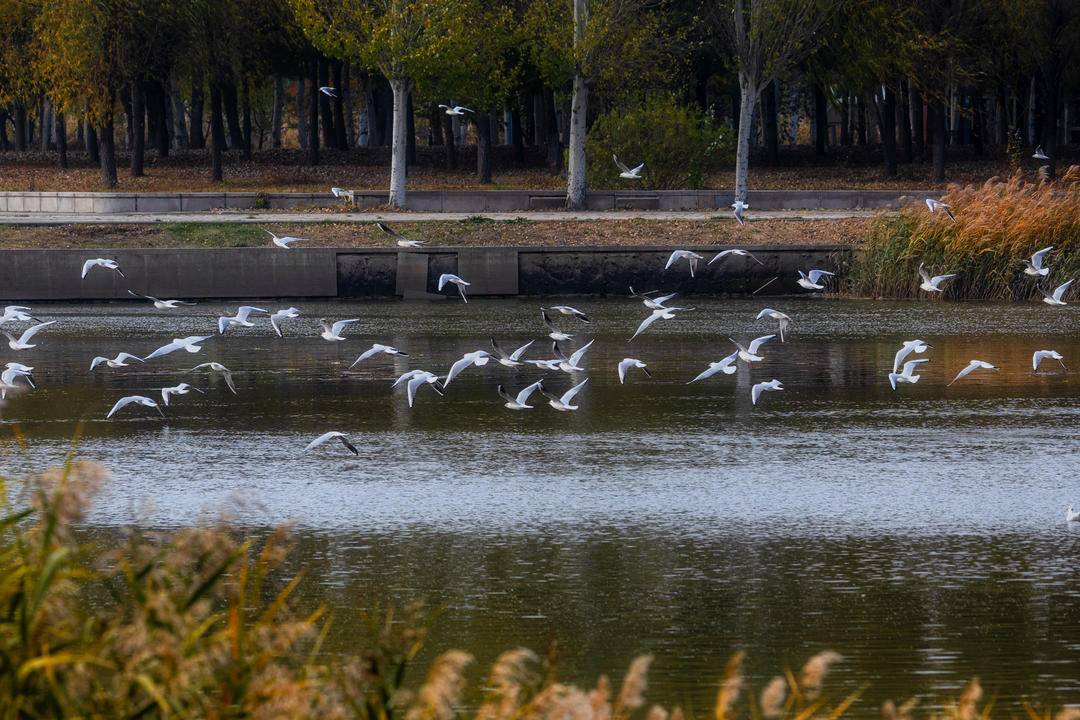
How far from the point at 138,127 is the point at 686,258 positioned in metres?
22.8

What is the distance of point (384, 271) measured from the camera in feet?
86.3

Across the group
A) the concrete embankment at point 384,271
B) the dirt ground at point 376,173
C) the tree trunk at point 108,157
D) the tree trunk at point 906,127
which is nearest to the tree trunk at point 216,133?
the dirt ground at point 376,173

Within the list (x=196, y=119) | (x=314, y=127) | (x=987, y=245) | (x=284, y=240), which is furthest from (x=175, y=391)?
(x=196, y=119)

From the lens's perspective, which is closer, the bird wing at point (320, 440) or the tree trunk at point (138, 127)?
the bird wing at point (320, 440)

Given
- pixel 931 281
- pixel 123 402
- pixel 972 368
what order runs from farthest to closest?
pixel 931 281
pixel 972 368
pixel 123 402

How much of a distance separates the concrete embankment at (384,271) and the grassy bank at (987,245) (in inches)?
48.2

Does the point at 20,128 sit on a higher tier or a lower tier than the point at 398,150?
higher

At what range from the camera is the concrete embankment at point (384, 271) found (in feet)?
83.8

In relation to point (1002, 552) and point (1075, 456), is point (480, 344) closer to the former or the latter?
point (1075, 456)

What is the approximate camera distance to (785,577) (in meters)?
8.66

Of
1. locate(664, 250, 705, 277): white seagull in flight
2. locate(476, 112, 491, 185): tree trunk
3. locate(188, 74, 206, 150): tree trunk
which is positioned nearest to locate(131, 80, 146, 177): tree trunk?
locate(476, 112, 491, 185): tree trunk

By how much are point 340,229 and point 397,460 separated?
1690cm

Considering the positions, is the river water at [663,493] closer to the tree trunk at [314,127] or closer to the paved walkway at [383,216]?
the paved walkway at [383,216]

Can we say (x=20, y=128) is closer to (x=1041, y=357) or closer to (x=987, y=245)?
(x=987, y=245)
